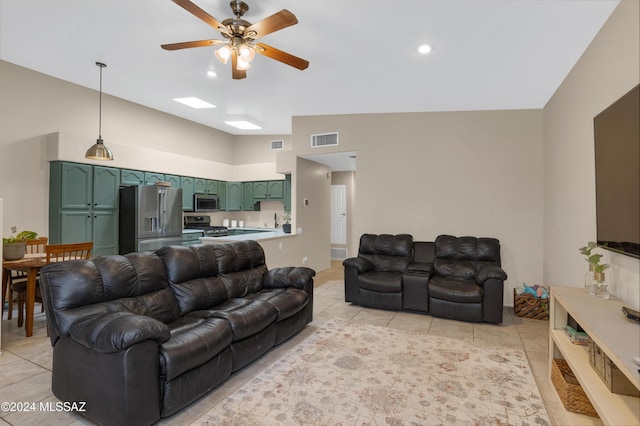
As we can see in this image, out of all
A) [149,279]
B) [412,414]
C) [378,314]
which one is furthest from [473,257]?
[149,279]

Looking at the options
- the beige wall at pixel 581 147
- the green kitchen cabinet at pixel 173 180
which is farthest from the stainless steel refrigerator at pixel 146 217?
the beige wall at pixel 581 147

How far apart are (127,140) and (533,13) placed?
6168mm

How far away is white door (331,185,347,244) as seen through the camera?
8617 millimetres

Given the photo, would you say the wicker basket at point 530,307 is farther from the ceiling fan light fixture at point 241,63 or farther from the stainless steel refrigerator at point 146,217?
the stainless steel refrigerator at point 146,217

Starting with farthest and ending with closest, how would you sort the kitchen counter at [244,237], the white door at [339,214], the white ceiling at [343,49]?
the white door at [339,214], the kitchen counter at [244,237], the white ceiling at [343,49]

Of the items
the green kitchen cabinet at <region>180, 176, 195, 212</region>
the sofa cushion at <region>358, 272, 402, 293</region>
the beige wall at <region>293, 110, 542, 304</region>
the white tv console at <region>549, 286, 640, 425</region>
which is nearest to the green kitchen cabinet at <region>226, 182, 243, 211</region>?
the green kitchen cabinet at <region>180, 176, 195, 212</region>

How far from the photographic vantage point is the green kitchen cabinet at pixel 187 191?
6680 mm

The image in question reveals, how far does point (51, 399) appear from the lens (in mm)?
2270

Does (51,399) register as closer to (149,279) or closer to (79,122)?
(149,279)

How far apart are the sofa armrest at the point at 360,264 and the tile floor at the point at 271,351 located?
20.9 inches

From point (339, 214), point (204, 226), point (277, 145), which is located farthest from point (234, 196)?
point (339, 214)

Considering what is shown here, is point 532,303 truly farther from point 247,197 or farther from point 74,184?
point 74,184

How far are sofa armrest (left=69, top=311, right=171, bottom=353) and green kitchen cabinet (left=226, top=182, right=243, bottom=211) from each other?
586 cm

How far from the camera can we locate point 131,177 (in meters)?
5.68
